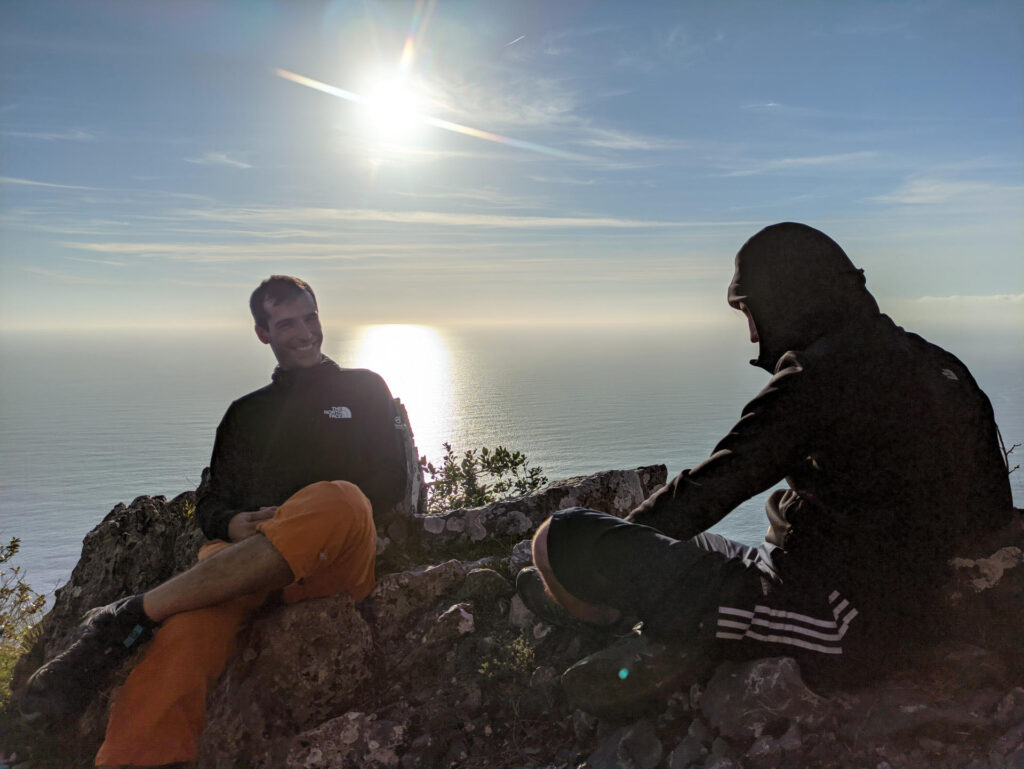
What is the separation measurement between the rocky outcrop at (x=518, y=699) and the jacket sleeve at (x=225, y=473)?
83cm

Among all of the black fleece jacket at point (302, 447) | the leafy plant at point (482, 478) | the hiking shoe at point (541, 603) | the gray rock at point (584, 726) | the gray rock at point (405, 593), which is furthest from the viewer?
the leafy plant at point (482, 478)

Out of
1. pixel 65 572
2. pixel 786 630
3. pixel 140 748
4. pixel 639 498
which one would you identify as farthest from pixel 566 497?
pixel 65 572

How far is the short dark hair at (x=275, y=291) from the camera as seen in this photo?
5.36m

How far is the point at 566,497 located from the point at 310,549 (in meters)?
3.03

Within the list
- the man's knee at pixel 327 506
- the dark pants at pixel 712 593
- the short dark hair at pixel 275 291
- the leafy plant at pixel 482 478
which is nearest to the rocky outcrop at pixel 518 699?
the dark pants at pixel 712 593

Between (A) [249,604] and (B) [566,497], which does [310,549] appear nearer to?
(A) [249,604]

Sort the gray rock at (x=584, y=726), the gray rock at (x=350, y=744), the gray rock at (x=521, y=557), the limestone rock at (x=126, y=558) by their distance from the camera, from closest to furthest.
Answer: the gray rock at (x=584, y=726) < the gray rock at (x=350, y=744) < the gray rock at (x=521, y=557) < the limestone rock at (x=126, y=558)

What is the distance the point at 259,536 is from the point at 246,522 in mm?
402

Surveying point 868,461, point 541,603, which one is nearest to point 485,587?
point 541,603

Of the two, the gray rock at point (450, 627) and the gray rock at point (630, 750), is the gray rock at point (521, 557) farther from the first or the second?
the gray rock at point (630, 750)

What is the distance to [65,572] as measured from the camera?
198 ft

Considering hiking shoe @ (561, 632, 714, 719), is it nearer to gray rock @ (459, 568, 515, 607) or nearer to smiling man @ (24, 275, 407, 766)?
gray rock @ (459, 568, 515, 607)

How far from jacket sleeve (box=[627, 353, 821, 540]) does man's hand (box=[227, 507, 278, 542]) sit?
2749 millimetres

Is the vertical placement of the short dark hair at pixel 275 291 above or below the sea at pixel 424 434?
above
